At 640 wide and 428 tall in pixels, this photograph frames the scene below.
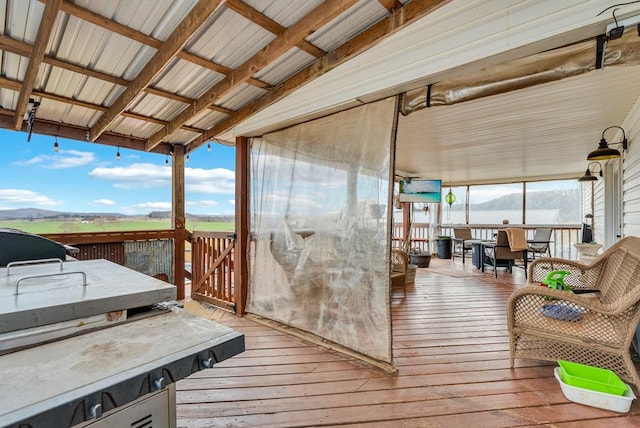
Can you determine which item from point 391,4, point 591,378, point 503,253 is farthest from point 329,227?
point 503,253

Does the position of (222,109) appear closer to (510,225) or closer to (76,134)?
(76,134)

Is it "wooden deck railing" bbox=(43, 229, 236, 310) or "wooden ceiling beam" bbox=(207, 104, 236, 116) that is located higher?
"wooden ceiling beam" bbox=(207, 104, 236, 116)

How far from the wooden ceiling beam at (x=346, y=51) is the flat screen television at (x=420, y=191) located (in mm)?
5080

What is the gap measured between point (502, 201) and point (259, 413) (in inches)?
407

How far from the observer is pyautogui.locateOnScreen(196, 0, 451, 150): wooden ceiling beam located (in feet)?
6.88

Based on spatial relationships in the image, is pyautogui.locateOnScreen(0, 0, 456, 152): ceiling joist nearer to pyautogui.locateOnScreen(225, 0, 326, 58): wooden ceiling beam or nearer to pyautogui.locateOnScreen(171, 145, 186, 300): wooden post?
pyautogui.locateOnScreen(225, 0, 326, 58): wooden ceiling beam

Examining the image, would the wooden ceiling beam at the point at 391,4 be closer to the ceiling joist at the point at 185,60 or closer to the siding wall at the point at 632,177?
the ceiling joist at the point at 185,60

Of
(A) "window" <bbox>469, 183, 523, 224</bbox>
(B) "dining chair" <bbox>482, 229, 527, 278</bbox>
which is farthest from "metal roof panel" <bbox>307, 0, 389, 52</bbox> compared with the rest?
(A) "window" <bbox>469, 183, 523, 224</bbox>

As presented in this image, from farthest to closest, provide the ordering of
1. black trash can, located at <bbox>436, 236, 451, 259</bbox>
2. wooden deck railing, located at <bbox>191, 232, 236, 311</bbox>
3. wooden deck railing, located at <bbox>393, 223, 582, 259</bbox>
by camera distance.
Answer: black trash can, located at <bbox>436, 236, 451, 259</bbox>, wooden deck railing, located at <bbox>393, 223, 582, 259</bbox>, wooden deck railing, located at <bbox>191, 232, 236, 311</bbox>

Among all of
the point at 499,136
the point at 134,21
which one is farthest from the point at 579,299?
the point at 134,21

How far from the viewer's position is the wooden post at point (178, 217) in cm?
486

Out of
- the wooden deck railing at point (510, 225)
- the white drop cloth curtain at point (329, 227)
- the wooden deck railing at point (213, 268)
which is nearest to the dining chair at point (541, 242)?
the wooden deck railing at point (510, 225)

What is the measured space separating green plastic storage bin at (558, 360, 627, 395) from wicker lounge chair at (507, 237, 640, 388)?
0.13 m

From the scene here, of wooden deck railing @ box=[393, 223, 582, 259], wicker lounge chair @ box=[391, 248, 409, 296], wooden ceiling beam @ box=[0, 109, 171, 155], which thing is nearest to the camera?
wooden ceiling beam @ box=[0, 109, 171, 155]
